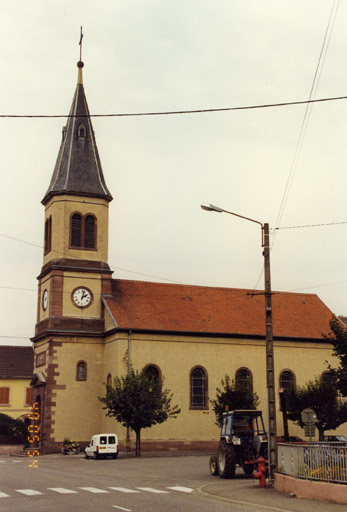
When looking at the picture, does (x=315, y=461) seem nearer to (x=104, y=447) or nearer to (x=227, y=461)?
(x=227, y=461)

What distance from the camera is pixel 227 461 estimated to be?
24484mm

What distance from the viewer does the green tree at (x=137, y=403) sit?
40375 millimetres

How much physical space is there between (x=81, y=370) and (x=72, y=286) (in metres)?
5.59

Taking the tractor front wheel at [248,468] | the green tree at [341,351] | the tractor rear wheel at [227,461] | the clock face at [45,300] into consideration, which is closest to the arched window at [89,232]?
the clock face at [45,300]

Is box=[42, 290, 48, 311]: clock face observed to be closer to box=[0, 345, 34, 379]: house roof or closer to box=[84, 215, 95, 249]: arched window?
box=[84, 215, 95, 249]: arched window

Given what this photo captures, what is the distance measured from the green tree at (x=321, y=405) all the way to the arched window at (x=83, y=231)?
16931 mm

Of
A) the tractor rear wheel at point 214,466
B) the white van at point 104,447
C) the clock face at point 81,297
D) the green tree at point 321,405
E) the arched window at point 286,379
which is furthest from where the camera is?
the arched window at point 286,379

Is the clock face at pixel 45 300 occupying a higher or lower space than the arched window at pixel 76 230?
lower

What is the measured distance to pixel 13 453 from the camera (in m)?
48.0

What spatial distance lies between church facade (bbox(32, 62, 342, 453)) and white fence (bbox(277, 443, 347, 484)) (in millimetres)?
24629

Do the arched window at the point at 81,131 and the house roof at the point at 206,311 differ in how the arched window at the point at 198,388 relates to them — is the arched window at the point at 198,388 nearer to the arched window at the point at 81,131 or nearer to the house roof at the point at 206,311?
the house roof at the point at 206,311

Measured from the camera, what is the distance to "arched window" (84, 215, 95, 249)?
161 ft

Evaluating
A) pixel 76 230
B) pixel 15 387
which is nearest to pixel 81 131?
pixel 76 230

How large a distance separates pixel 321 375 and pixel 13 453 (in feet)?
71.6
